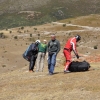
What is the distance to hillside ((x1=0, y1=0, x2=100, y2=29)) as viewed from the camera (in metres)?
114

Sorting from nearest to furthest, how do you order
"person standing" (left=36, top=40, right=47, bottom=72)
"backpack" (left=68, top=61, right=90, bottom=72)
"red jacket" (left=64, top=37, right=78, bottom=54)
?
"red jacket" (left=64, top=37, right=78, bottom=54) → "backpack" (left=68, top=61, right=90, bottom=72) → "person standing" (left=36, top=40, right=47, bottom=72)

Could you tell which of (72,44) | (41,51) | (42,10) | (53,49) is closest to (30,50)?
(41,51)

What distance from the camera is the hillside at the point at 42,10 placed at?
11374 centimetres

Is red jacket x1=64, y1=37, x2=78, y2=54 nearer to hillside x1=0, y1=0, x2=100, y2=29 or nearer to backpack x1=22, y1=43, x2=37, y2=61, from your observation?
backpack x1=22, y1=43, x2=37, y2=61

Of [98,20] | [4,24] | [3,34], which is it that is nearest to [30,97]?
[3,34]

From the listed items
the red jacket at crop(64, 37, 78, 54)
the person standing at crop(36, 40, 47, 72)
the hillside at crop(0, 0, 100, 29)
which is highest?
the hillside at crop(0, 0, 100, 29)

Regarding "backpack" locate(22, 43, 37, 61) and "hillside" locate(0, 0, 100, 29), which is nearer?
"backpack" locate(22, 43, 37, 61)

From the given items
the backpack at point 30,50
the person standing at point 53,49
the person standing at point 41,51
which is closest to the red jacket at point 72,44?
the person standing at point 53,49

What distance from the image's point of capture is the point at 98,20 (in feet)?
252

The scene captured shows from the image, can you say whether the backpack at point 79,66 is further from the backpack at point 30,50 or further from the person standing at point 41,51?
the backpack at point 30,50

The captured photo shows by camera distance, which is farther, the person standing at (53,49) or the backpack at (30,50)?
the backpack at (30,50)

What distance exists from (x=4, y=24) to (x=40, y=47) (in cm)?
8672

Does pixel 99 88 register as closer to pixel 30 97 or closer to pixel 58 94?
pixel 58 94

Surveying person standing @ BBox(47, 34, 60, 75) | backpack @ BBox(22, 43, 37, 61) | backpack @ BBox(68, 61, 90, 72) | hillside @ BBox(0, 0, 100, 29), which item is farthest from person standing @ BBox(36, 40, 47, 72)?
hillside @ BBox(0, 0, 100, 29)
